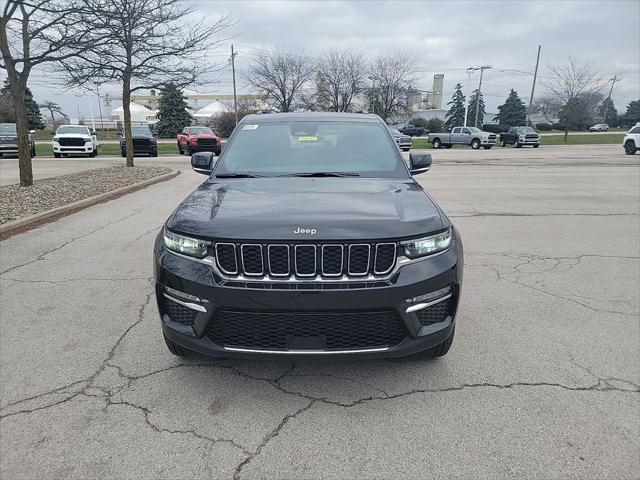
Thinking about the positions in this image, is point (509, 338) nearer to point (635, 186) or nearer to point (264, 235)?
point (264, 235)

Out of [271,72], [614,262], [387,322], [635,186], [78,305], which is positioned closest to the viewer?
[387,322]

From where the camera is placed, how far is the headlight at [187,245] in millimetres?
2568

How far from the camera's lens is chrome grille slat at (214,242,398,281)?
245 centimetres

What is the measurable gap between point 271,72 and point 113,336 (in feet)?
157

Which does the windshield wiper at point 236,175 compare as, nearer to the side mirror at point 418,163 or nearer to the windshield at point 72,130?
the side mirror at point 418,163

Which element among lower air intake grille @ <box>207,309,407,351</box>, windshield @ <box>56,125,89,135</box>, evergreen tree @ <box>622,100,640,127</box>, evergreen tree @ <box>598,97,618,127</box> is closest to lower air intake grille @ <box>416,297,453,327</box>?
lower air intake grille @ <box>207,309,407,351</box>

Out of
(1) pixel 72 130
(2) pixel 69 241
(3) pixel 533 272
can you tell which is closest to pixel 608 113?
(1) pixel 72 130

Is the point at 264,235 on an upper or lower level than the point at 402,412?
upper

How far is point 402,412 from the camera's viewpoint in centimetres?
265

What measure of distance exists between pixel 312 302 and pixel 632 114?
12034 cm

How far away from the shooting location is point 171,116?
57.0 meters

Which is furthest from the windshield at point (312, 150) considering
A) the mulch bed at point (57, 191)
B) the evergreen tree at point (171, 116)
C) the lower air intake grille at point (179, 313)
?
the evergreen tree at point (171, 116)

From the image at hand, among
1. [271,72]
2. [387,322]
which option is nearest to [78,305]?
[387,322]

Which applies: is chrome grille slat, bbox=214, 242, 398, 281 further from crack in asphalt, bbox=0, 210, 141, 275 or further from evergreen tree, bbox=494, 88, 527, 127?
evergreen tree, bbox=494, 88, 527, 127
